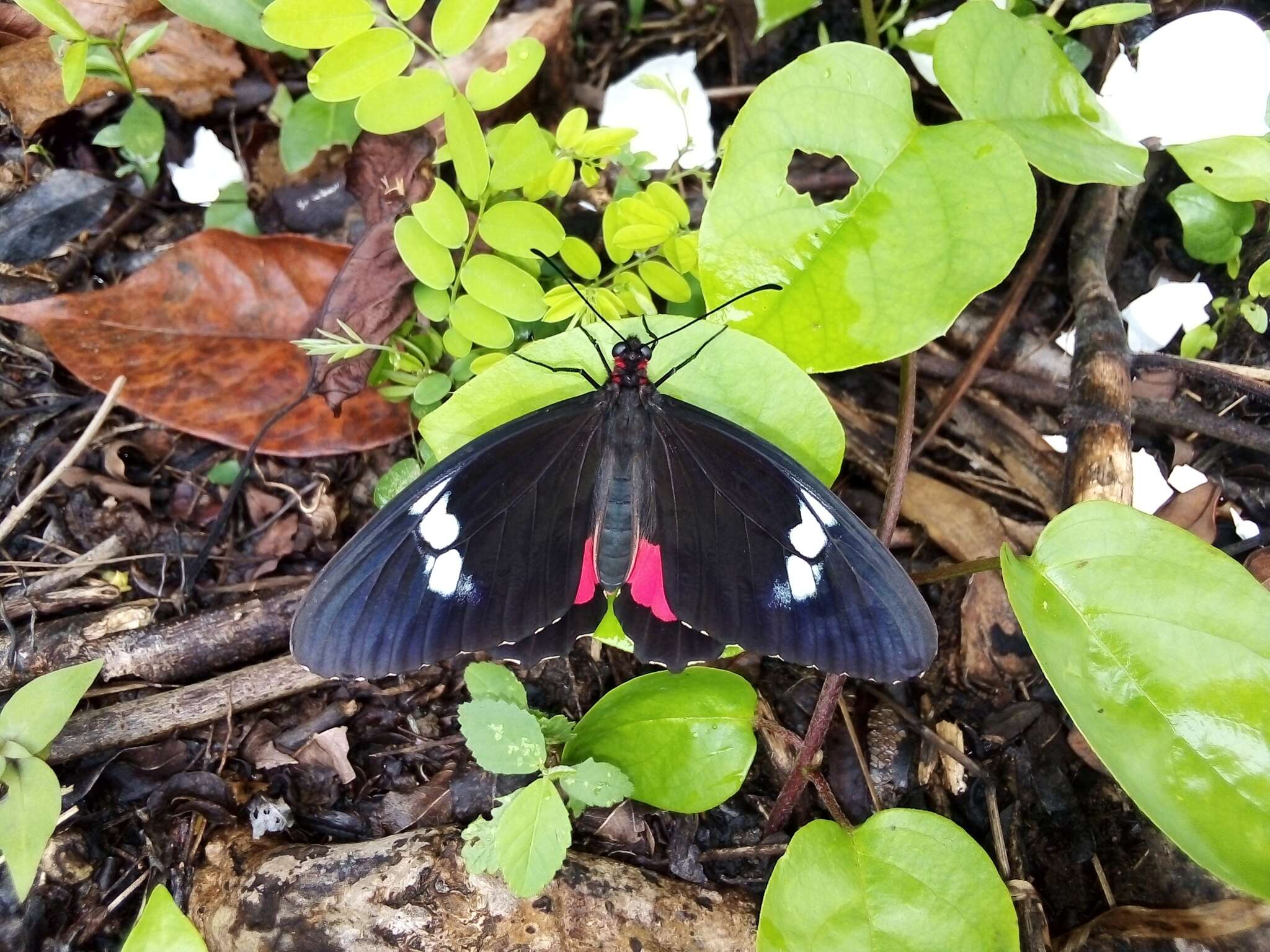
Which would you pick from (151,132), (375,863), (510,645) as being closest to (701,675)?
(510,645)

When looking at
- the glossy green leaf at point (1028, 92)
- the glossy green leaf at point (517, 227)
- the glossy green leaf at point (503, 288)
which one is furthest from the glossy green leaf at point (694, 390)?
the glossy green leaf at point (1028, 92)

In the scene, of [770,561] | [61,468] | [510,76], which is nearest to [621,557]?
[770,561]

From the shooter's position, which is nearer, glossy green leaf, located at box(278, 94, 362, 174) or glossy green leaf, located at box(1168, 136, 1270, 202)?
glossy green leaf, located at box(1168, 136, 1270, 202)

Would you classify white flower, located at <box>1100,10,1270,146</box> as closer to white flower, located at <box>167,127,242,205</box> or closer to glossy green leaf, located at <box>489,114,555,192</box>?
glossy green leaf, located at <box>489,114,555,192</box>

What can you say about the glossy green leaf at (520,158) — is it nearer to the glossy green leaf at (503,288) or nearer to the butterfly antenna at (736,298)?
the glossy green leaf at (503,288)

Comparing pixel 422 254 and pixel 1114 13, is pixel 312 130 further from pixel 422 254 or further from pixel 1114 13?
pixel 1114 13

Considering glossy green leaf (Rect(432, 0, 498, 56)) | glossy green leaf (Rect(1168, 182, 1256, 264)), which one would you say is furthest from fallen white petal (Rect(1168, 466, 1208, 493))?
glossy green leaf (Rect(432, 0, 498, 56))

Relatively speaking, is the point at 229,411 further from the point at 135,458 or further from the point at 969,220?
the point at 969,220
